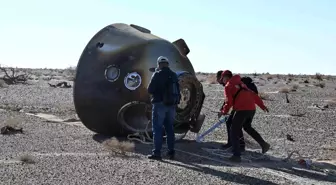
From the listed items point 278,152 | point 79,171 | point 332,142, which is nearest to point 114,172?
point 79,171

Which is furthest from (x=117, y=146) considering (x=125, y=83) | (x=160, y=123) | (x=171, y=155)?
(x=125, y=83)

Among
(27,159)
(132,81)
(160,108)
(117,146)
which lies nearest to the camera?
(27,159)

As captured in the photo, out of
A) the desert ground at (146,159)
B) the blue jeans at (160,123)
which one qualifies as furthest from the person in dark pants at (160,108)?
the desert ground at (146,159)

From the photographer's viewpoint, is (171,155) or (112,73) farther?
(112,73)

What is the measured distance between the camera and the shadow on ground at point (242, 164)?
11.4 meters

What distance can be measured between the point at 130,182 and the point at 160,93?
111 inches

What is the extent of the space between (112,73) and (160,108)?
247 cm

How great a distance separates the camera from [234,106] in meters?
13.0

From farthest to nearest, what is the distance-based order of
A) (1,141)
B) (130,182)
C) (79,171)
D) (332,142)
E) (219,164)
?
1. (332,142)
2. (1,141)
3. (219,164)
4. (79,171)
5. (130,182)

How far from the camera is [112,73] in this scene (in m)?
14.9

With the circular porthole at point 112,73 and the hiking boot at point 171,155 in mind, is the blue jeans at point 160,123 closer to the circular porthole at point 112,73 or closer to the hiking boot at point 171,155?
the hiking boot at point 171,155

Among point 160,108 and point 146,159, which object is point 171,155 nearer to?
point 146,159

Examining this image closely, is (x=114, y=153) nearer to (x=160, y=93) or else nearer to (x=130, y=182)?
(x=160, y=93)

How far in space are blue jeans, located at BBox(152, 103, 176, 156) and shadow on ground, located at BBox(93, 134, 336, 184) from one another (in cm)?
35
